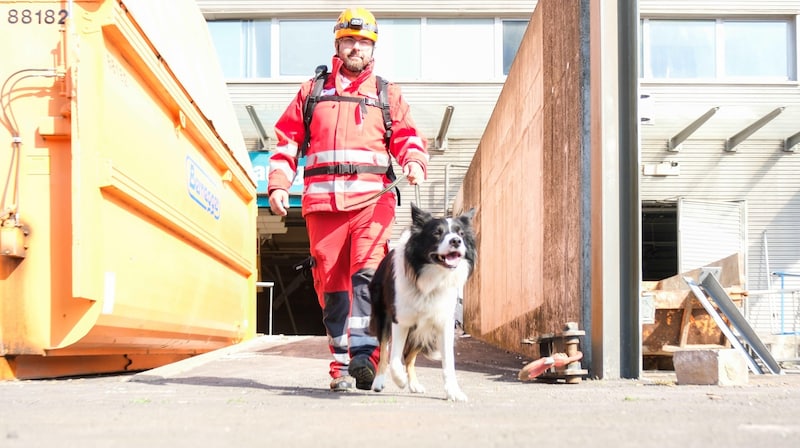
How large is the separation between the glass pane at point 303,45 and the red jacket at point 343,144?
44.8 ft

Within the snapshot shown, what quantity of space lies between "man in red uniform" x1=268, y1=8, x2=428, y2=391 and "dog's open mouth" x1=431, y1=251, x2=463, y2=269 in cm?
49

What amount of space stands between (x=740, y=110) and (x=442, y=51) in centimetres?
595

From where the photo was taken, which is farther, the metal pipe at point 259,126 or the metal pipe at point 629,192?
the metal pipe at point 259,126

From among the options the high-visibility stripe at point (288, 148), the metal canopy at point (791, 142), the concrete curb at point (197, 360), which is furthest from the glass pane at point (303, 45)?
the high-visibility stripe at point (288, 148)

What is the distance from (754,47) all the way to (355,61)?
1557 centimetres

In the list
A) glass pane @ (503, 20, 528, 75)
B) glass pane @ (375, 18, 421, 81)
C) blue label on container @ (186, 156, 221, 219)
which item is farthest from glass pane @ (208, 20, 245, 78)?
blue label on container @ (186, 156, 221, 219)

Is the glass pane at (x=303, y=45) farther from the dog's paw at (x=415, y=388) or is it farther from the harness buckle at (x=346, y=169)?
the dog's paw at (x=415, y=388)

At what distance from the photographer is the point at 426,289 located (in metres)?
4.90

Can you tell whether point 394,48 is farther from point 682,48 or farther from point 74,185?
point 74,185

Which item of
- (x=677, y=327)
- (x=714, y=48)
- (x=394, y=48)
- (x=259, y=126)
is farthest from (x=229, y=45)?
(x=677, y=327)

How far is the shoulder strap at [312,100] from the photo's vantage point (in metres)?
5.39

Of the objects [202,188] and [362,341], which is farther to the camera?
[202,188]

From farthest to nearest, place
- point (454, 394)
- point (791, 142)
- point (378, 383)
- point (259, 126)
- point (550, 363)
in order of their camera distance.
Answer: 1. point (791, 142)
2. point (259, 126)
3. point (550, 363)
4. point (378, 383)
5. point (454, 394)

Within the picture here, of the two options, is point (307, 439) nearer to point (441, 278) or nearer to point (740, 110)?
point (441, 278)
